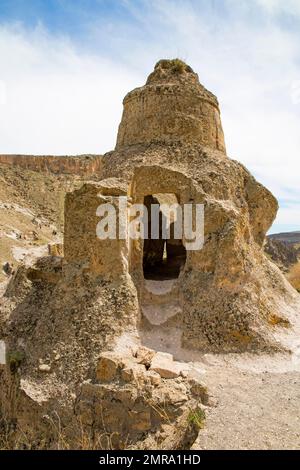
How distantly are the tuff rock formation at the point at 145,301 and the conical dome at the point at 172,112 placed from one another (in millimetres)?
32

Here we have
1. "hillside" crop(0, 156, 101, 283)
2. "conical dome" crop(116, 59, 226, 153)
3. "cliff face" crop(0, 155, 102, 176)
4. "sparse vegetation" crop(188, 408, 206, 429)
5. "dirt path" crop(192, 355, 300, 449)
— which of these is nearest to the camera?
"dirt path" crop(192, 355, 300, 449)

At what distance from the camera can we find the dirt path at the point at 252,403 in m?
5.34

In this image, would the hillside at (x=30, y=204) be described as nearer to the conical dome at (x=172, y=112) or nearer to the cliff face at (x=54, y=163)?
the cliff face at (x=54, y=163)

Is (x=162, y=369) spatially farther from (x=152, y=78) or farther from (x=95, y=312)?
(x=152, y=78)

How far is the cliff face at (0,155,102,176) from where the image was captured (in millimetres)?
66688

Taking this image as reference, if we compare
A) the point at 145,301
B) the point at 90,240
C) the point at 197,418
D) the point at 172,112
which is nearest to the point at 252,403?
the point at 197,418

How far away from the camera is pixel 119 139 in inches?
451

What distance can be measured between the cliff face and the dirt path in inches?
2410

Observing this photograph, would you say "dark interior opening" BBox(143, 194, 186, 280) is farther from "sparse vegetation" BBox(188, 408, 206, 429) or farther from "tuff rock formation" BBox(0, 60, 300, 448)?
"sparse vegetation" BBox(188, 408, 206, 429)

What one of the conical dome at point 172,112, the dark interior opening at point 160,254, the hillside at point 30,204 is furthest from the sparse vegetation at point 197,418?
the hillside at point 30,204

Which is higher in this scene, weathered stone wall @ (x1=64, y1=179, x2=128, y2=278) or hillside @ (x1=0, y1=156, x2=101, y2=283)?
hillside @ (x1=0, y1=156, x2=101, y2=283)

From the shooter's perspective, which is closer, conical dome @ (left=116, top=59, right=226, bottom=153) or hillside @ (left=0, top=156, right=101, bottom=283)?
conical dome @ (left=116, top=59, right=226, bottom=153)

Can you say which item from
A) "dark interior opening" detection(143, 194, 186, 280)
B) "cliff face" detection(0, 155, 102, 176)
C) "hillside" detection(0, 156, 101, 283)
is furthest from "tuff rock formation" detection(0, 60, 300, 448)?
"cliff face" detection(0, 155, 102, 176)

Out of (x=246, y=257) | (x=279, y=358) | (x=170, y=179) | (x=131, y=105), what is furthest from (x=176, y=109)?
(x=279, y=358)
